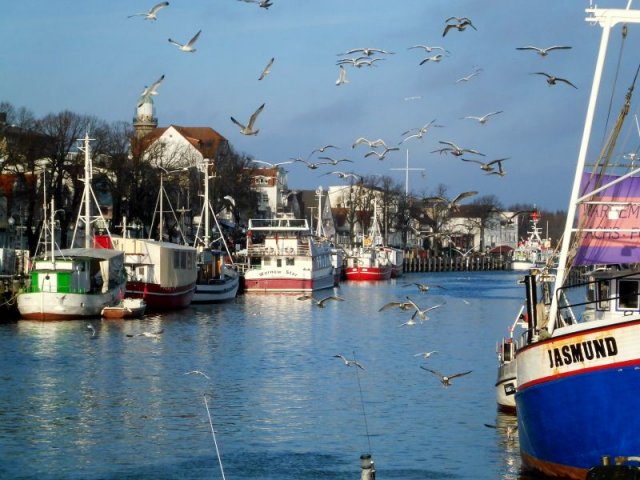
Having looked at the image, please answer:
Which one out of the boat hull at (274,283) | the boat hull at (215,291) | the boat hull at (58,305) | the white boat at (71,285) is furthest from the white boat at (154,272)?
the boat hull at (274,283)

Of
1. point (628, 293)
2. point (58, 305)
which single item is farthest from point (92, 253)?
point (628, 293)

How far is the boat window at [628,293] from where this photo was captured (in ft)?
82.9

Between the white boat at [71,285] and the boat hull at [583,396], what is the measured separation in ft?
148

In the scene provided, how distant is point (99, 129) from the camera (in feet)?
377

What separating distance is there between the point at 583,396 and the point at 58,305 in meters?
47.4

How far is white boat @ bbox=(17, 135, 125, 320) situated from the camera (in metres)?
67.3

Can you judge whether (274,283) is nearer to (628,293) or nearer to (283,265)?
(283,265)

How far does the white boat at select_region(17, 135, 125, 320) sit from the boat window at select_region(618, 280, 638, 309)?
1811 inches

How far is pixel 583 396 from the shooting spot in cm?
2383

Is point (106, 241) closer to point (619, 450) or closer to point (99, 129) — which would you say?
point (99, 129)

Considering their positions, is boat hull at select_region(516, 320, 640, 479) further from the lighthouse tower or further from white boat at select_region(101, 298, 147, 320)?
the lighthouse tower

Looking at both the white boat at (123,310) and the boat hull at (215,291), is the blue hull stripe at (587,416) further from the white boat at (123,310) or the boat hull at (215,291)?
the boat hull at (215,291)

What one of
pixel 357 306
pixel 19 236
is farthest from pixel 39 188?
pixel 357 306

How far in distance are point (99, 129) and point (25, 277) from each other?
41.5 meters
